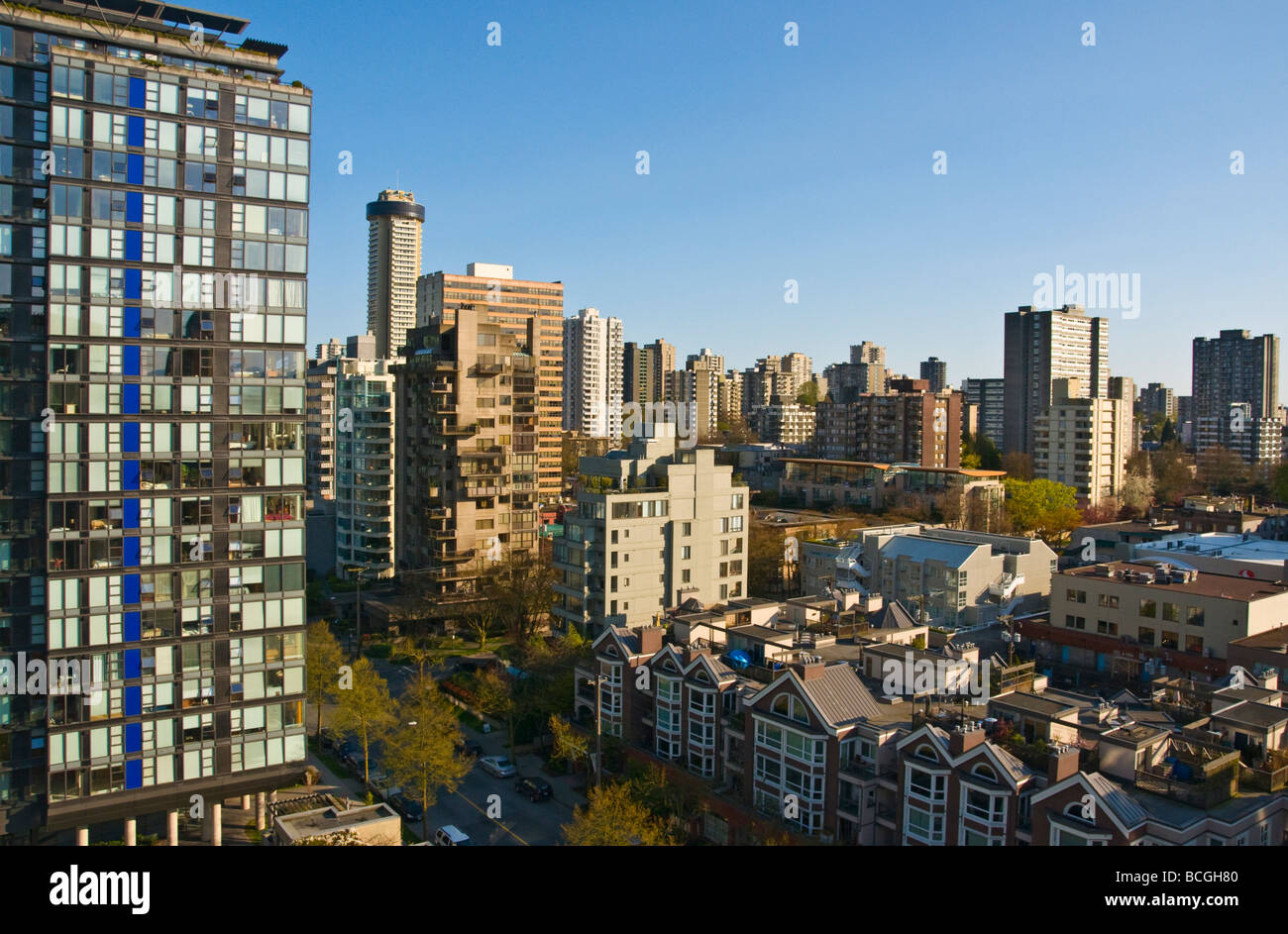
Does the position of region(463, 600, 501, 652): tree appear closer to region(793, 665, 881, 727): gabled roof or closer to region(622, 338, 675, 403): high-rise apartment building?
region(793, 665, 881, 727): gabled roof

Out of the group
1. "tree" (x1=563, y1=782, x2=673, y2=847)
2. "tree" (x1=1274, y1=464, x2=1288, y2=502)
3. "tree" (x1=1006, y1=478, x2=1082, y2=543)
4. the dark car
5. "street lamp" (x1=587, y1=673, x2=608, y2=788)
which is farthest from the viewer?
"tree" (x1=1274, y1=464, x2=1288, y2=502)

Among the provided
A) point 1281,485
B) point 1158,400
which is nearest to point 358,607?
point 1281,485

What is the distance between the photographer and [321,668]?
27.5m

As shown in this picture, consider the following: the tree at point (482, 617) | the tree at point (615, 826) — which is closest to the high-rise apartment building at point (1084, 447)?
the tree at point (482, 617)

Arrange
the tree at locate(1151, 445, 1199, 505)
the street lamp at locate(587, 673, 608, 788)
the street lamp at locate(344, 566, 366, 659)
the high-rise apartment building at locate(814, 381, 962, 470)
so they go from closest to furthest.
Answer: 1. the street lamp at locate(587, 673, 608, 788)
2. the street lamp at locate(344, 566, 366, 659)
3. the tree at locate(1151, 445, 1199, 505)
4. the high-rise apartment building at locate(814, 381, 962, 470)

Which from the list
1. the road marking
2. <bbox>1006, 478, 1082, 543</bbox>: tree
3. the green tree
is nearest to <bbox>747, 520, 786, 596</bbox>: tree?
the green tree

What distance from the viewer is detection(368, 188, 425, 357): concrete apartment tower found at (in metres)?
143

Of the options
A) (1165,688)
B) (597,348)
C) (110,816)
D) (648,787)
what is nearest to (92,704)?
(110,816)

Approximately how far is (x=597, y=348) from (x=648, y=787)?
95.2 meters

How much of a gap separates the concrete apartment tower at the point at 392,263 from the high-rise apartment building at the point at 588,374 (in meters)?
39.4

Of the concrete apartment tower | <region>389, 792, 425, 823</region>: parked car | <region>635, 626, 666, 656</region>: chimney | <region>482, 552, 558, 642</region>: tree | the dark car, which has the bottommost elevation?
<region>389, 792, 425, 823</region>: parked car

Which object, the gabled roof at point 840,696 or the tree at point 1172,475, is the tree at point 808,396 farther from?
the gabled roof at point 840,696

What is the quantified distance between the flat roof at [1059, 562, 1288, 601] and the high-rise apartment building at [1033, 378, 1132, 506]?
33.4m
